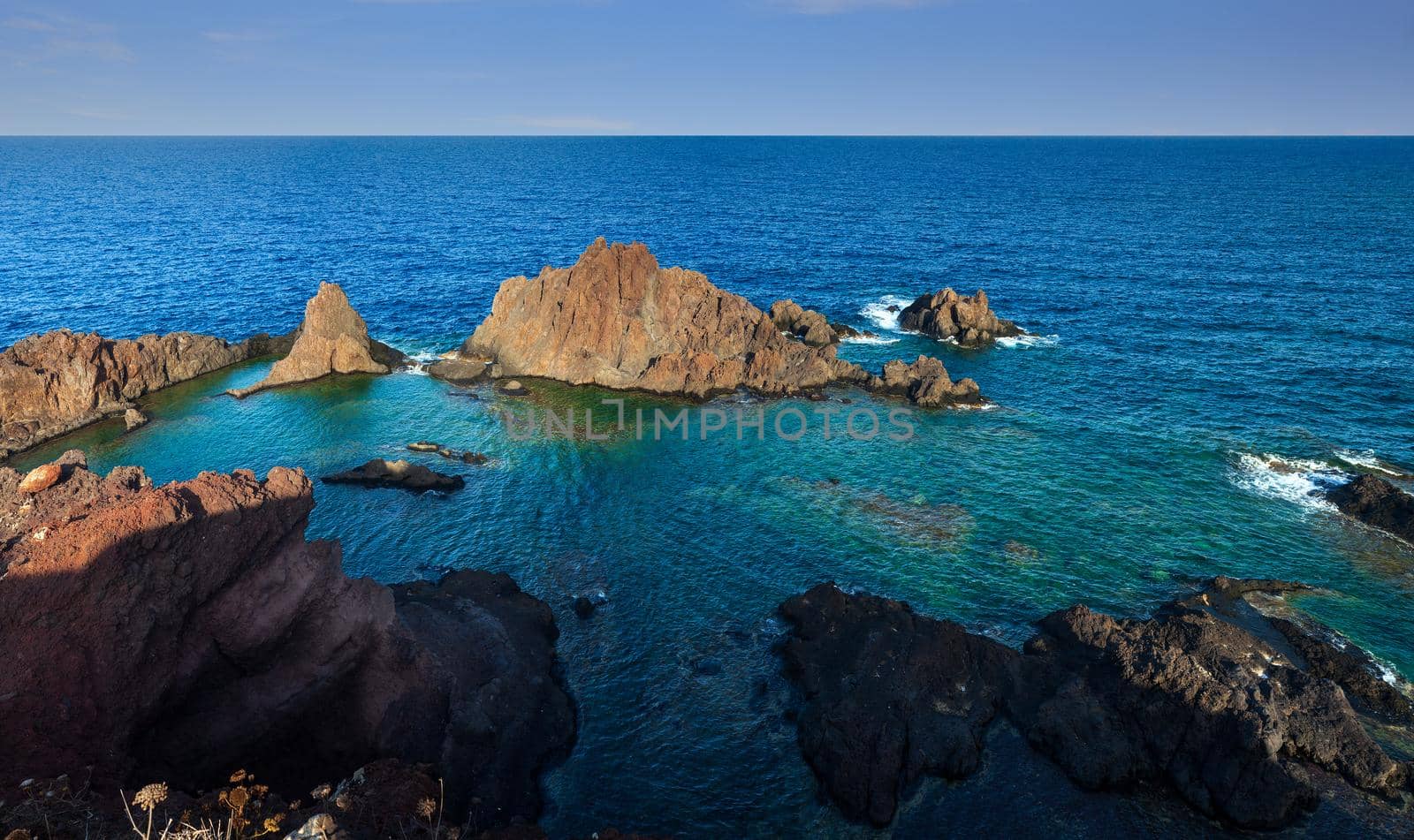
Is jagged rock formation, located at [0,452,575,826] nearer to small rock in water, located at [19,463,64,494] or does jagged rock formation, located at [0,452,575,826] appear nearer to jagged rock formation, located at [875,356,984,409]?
small rock in water, located at [19,463,64,494]

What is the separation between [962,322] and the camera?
3332 inches

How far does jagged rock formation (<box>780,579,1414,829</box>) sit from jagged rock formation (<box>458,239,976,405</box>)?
3671 centimetres

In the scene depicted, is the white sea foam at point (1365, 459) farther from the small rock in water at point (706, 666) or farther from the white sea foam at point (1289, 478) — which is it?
the small rock in water at point (706, 666)

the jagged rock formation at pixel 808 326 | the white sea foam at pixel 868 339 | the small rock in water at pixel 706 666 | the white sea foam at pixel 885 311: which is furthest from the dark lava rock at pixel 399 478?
the white sea foam at pixel 885 311

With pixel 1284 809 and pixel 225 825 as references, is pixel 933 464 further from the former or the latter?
pixel 225 825

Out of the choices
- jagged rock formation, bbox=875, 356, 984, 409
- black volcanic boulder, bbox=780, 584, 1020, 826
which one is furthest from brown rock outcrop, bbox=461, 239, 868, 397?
black volcanic boulder, bbox=780, 584, 1020, 826

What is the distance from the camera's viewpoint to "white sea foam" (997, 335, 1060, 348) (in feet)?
277

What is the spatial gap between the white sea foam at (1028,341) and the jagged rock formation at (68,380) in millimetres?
88403

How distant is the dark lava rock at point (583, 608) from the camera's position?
39.9 m

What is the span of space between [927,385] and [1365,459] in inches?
1292

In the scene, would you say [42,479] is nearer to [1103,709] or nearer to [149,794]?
[149,794]

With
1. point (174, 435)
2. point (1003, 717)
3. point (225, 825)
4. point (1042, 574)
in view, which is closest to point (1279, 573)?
point (1042, 574)

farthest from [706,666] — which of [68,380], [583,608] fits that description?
[68,380]

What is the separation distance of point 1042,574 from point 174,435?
66493 mm
